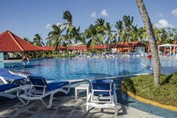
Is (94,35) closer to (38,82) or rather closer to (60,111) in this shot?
(38,82)

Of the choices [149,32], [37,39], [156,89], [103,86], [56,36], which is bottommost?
[156,89]

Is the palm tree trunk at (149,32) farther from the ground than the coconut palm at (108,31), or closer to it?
closer to it

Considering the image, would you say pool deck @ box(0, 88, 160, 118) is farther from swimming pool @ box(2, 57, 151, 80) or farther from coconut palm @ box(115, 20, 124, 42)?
coconut palm @ box(115, 20, 124, 42)

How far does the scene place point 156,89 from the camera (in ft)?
21.6

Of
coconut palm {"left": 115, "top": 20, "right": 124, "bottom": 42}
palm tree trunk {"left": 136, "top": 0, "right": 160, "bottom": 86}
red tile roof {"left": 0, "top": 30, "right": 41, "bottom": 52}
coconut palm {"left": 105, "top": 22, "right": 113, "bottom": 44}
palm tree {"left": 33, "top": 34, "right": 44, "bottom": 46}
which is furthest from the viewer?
palm tree {"left": 33, "top": 34, "right": 44, "bottom": 46}

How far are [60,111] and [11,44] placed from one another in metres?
24.1

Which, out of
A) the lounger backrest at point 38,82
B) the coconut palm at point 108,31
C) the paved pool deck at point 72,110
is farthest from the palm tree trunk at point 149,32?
the coconut palm at point 108,31

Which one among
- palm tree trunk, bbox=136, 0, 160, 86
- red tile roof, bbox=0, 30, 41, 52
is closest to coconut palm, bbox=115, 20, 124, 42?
red tile roof, bbox=0, 30, 41, 52

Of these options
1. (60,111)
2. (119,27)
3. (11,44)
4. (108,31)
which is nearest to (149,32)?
(60,111)

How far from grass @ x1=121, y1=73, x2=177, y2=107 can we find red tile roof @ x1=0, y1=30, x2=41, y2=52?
2151 centimetres

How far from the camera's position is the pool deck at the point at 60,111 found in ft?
17.6

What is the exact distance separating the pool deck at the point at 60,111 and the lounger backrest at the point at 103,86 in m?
0.50

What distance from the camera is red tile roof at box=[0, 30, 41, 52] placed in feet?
89.5

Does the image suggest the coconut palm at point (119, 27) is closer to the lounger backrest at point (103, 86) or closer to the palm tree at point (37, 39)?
the palm tree at point (37, 39)
